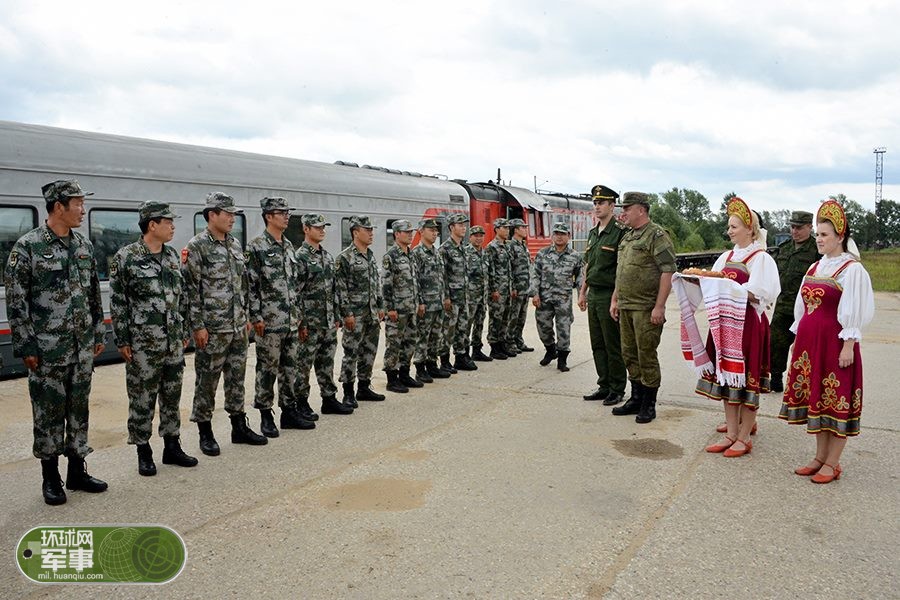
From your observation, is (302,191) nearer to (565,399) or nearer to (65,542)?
(565,399)

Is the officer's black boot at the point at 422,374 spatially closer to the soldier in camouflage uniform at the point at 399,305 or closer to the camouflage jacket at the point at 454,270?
the soldier in camouflage uniform at the point at 399,305

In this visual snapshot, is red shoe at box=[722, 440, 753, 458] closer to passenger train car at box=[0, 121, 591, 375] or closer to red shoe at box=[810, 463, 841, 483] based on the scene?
red shoe at box=[810, 463, 841, 483]

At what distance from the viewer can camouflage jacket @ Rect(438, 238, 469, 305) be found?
816 centimetres

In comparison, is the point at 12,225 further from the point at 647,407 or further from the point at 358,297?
the point at 647,407

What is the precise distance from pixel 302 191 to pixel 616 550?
27.6 feet

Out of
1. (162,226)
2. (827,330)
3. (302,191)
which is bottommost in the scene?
(827,330)

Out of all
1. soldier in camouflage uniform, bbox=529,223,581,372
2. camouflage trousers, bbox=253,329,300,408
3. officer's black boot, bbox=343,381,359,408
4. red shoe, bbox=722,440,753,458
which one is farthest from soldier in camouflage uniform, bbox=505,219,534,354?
red shoe, bbox=722,440,753,458

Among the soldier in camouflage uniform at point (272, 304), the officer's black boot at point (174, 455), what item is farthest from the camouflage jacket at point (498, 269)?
the officer's black boot at point (174, 455)

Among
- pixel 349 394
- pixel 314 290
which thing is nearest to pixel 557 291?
pixel 349 394

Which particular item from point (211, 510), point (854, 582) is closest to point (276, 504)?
point (211, 510)

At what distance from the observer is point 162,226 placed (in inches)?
174

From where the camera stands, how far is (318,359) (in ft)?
19.5

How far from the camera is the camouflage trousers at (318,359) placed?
18.7ft

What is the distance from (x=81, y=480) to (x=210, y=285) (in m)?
1.49
